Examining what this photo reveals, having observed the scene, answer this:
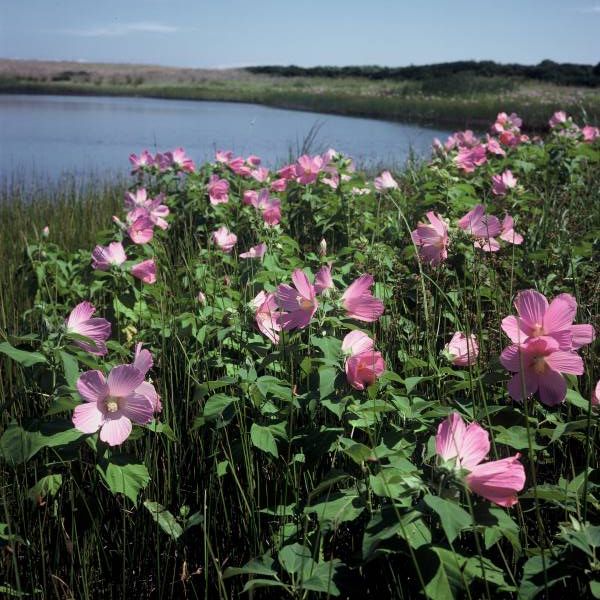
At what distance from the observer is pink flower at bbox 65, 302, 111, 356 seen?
139cm

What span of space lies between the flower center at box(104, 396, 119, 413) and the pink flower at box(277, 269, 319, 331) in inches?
13.3

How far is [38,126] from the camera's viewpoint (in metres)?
15.9

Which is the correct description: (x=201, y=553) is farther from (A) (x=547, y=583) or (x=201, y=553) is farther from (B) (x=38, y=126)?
(B) (x=38, y=126)

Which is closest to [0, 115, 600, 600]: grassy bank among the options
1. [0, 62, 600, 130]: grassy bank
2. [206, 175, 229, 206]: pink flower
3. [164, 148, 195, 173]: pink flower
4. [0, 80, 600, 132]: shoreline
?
[206, 175, 229, 206]: pink flower

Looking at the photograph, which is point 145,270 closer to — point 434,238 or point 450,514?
point 434,238

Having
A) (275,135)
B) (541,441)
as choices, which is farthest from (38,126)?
(541,441)

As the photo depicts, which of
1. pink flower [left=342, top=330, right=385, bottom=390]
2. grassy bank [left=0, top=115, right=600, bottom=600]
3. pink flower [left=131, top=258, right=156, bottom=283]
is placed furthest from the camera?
pink flower [left=131, top=258, right=156, bottom=283]

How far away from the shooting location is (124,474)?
4.26 ft

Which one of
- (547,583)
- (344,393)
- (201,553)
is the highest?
(344,393)

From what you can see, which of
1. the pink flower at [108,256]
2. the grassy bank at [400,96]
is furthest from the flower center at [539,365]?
the grassy bank at [400,96]

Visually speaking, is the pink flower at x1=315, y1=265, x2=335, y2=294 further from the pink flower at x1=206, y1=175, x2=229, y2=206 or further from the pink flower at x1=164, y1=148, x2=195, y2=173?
the pink flower at x1=164, y1=148, x2=195, y2=173

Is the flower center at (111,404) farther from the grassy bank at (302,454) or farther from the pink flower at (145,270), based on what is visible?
the pink flower at (145,270)

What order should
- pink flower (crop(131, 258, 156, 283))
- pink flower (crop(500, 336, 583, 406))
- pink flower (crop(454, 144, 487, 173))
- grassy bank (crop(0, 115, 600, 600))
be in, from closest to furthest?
grassy bank (crop(0, 115, 600, 600)), pink flower (crop(500, 336, 583, 406)), pink flower (crop(131, 258, 156, 283)), pink flower (crop(454, 144, 487, 173))

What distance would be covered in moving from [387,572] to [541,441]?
1.96 ft
